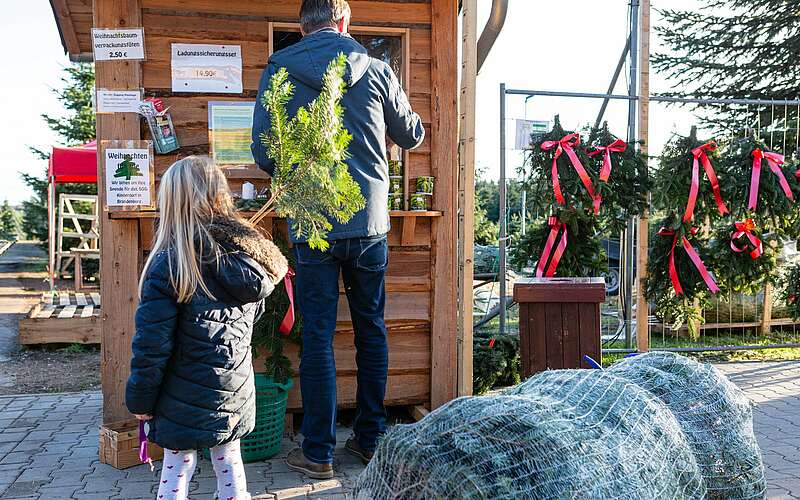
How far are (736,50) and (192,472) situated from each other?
51.4ft

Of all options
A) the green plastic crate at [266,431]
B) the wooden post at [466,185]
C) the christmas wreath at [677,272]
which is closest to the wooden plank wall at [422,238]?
the wooden post at [466,185]

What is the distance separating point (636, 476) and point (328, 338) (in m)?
1.85

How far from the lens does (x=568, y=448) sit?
7.24ft

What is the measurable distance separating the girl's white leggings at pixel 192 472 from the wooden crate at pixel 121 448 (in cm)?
108

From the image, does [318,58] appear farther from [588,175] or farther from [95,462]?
[588,175]

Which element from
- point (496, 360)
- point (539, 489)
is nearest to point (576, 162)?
point (496, 360)

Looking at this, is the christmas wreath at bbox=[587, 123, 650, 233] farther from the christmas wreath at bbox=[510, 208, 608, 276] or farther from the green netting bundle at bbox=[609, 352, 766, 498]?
the green netting bundle at bbox=[609, 352, 766, 498]

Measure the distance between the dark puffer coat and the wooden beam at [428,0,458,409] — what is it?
1.91m

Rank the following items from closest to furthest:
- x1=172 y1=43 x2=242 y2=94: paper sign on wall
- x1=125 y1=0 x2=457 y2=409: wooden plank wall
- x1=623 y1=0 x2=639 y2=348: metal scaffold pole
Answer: x1=172 y1=43 x2=242 y2=94: paper sign on wall → x1=125 y1=0 x2=457 y2=409: wooden plank wall → x1=623 y1=0 x2=639 y2=348: metal scaffold pole

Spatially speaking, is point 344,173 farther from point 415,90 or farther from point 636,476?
point 415,90

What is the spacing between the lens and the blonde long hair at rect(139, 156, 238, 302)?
281 centimetres

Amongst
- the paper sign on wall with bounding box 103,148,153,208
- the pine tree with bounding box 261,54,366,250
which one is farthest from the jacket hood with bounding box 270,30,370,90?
the paper sign on wall with bounding box 103,148,153,208

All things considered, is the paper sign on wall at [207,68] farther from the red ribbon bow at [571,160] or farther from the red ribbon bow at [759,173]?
the red ribbon bow at [759,173]

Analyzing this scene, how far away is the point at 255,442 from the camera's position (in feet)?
13.5
